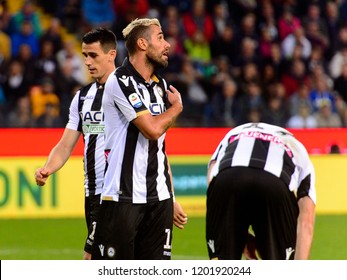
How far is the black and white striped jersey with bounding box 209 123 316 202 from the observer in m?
5.59

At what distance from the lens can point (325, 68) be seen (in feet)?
63.2

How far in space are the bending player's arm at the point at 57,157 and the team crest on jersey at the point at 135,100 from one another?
1.17m

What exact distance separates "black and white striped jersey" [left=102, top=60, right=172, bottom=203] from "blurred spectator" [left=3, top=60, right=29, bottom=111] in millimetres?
10391

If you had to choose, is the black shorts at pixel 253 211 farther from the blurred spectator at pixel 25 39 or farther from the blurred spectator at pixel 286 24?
the blurred spectator at pixel 286 24

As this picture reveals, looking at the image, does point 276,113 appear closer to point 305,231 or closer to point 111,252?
point 111,252

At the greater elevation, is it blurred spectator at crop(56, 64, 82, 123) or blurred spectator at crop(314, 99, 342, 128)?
blurred spectator at crop(56, 64, 82, 123)

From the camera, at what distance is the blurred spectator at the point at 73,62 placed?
16922 mm

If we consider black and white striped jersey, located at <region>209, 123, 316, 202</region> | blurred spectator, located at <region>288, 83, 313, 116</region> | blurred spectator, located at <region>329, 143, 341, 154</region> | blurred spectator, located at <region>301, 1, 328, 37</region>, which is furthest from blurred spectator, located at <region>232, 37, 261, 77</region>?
black and white striped jersey, located at <region>209, 123, 316, 202</region>

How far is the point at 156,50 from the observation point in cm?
637

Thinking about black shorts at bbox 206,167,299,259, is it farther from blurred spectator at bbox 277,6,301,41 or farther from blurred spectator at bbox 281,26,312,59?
blurred spectator at bbox 277,6,301,41

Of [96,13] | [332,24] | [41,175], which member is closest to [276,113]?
[332,24]
